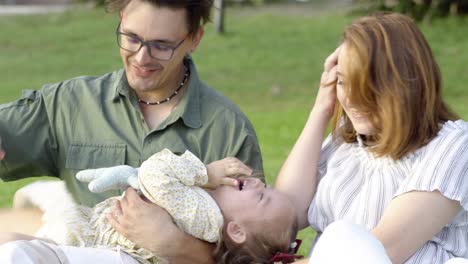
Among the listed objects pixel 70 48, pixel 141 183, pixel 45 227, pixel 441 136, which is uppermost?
pixel 441 136

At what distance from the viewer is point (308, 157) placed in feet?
12.7

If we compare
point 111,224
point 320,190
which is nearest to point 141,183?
point 111,224

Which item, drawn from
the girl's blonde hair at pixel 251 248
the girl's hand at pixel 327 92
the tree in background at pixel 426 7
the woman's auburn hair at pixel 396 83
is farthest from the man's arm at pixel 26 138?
the tree in background at pixel 426 7

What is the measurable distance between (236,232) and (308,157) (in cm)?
46

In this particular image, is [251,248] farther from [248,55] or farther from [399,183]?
[248,55]

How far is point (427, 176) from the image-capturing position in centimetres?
339

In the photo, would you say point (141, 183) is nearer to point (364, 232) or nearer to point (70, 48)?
point (364, 232)

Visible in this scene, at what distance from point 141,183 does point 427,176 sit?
1.03m

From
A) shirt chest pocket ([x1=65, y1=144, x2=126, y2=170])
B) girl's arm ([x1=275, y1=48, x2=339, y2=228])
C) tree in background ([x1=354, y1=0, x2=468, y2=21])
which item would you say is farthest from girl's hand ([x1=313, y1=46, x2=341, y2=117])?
tree in background ([x1=354, y1=0, x2=468, y2=21])

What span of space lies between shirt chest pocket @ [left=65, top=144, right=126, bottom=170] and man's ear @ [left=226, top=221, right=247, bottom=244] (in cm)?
67

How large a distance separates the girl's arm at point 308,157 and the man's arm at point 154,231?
0.45 m

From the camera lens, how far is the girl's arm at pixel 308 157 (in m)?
3.83

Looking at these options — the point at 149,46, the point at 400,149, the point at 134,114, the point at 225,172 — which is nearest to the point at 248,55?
the point at 134,114

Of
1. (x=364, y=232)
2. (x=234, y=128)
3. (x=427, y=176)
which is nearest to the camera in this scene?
(x=364, y=232)
